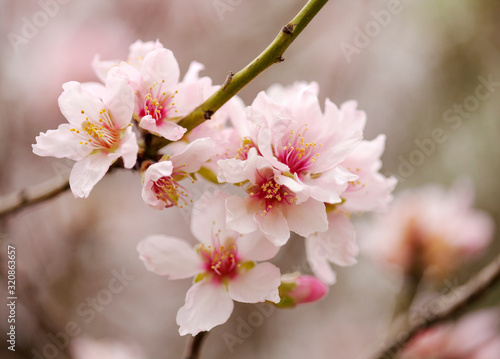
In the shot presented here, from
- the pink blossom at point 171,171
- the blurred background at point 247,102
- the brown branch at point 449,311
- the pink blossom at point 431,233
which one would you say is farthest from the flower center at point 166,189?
the pink blossom at point 431,233

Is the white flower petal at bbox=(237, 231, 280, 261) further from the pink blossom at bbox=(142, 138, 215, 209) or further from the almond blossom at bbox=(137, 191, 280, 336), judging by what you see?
the pink blossom at bbox=(142, 138, 215, 209)

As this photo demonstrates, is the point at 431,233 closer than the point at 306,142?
No

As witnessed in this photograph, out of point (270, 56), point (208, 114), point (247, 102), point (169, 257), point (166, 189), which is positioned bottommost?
point (247, 102)

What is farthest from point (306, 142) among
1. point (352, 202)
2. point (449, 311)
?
point (449, 311)

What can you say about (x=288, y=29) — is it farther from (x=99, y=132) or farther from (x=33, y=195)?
(x=33, y=195)

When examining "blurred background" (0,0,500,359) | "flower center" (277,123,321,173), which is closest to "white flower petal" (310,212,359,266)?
"flower center" (277,123,321,173)

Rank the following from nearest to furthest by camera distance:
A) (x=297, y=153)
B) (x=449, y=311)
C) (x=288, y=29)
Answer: (x=288, y=29)
(x=297, y=153)
(x=449, y=311)

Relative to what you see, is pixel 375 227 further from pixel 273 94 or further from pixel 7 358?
pixel 7 358

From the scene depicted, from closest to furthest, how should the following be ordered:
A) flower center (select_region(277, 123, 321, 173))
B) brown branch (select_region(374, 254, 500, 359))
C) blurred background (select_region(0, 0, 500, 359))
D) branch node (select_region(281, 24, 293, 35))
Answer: branch node (select_region(281, 24, 293, 35))
flower center (select_region(277, 123, 321, 173))
brown branch (select_region(374, 254, 500, 359))
blurred background (select_region(0, 0, 500, 359))

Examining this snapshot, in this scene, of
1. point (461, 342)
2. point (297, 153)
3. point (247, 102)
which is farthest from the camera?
point (247, 102)

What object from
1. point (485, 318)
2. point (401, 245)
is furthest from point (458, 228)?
point (485, 318)
